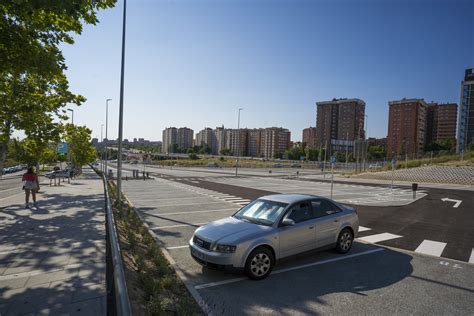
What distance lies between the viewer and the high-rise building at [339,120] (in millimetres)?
127938

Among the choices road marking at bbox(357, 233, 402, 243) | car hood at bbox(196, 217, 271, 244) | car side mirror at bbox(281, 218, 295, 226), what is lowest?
road marking at bbox(357, 233, 402, 243)

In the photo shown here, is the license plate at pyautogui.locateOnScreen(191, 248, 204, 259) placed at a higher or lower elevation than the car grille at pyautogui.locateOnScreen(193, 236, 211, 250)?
lower

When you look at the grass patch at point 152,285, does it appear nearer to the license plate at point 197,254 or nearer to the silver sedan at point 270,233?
the license plate at point 197,254

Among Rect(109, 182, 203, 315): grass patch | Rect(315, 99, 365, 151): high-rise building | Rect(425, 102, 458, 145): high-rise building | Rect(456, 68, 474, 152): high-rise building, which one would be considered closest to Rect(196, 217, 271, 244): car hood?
Rect(109, 182, 203, 315): grass patch

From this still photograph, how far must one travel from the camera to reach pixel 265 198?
6.96 meters

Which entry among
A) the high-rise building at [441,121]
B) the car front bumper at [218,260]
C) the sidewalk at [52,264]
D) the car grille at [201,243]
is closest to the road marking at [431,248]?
the car front bumper at [218,260]

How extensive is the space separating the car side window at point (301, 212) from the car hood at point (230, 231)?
2.38 ft

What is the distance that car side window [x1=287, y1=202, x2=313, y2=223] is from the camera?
240 inches

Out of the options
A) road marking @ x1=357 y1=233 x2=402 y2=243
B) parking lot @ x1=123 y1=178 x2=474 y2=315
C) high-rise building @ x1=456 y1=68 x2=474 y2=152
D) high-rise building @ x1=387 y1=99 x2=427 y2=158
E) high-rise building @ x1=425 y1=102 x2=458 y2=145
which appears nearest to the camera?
parking lot @ x1=123 y1=178 x2=474 y2=315

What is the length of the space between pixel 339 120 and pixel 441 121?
153 ft

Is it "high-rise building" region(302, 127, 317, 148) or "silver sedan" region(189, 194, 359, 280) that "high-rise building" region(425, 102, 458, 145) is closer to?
"high-rise building" region(302, 127, 317, 148)

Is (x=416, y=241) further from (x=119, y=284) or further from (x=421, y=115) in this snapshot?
(x=421, y=115)

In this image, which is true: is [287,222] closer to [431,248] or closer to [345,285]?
[345,285]

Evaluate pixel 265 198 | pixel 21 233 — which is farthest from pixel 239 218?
pixel 21 233
